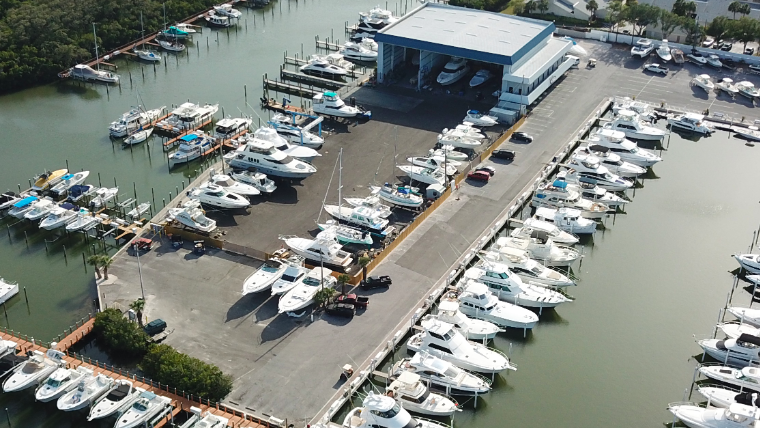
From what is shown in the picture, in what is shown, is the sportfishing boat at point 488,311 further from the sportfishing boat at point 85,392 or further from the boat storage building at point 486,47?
the boat storage building at point 486,47

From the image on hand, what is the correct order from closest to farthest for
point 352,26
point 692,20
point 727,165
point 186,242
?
1. point 186,242
2. point 727,165
3. point 692,20
4. point 352,26

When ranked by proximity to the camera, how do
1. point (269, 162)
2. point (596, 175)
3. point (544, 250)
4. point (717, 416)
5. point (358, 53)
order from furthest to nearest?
point (358, 53) → point (596, 175) → point (269, 162) → point (544, 250) → point (717, 416)

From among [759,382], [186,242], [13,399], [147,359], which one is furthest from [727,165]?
[13,399]

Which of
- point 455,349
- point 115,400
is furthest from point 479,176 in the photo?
point 115,400

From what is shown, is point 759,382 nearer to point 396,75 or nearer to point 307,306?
point 307,306

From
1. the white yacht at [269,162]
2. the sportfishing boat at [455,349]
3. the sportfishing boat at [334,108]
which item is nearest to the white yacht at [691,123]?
the sportfishing boat at [334,108]

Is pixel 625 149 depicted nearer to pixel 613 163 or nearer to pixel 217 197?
pixel 613 163
